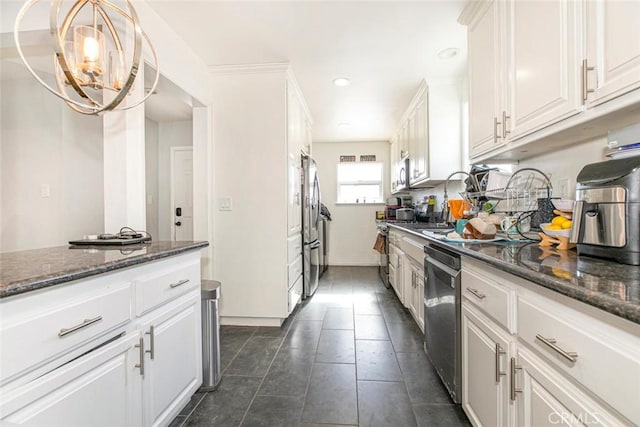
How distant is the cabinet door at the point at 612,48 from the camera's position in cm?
91

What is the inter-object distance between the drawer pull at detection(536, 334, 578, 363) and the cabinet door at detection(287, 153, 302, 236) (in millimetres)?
2251

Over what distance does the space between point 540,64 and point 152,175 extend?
4.68 metres

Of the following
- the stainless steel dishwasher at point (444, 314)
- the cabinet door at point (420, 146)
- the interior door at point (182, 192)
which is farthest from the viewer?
the interior door at point (182, 192)

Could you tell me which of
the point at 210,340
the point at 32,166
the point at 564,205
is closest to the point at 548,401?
the point at 564,205

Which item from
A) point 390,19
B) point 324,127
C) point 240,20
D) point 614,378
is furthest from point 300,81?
point 614,378

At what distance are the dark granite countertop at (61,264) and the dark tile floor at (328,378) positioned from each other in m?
0.94

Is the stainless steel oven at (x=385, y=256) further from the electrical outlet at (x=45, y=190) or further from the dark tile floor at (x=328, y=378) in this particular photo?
the electrical outlet at (x=45, y=190)

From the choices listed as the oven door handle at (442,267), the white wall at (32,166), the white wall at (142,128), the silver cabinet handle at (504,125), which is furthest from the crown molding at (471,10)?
the white wall at (32,166)

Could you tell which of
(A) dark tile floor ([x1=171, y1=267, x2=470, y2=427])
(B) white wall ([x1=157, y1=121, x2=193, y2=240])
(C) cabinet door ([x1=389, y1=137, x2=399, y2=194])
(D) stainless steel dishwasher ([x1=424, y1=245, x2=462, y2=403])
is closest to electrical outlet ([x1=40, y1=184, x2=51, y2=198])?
(B) white wall ([x1=157, y1=121, x2=193, y2=240])

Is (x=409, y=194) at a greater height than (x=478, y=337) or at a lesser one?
greater

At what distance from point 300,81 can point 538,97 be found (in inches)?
92.3

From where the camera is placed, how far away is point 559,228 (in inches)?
50.3

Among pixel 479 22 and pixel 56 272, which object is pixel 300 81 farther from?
pixel 56 272

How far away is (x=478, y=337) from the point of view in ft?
4.15
